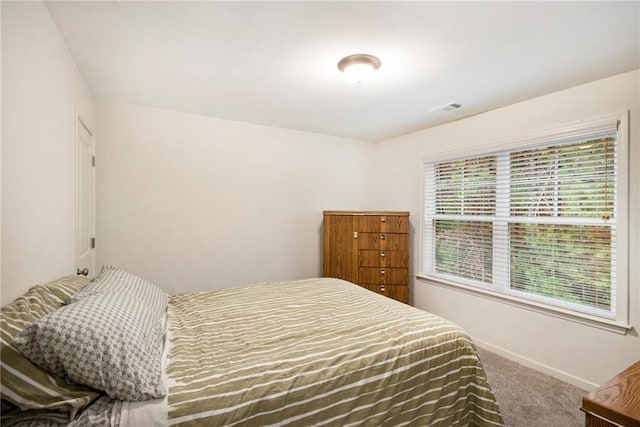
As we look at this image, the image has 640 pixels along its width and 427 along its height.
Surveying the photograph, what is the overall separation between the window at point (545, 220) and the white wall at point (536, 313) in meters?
0.11

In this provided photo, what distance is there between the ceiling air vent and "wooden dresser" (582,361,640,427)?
94.6 inches

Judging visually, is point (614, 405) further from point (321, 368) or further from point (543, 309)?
point (543, 309)

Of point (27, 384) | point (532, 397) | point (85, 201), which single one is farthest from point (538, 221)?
point (85, 201)

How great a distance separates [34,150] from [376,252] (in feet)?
9.92

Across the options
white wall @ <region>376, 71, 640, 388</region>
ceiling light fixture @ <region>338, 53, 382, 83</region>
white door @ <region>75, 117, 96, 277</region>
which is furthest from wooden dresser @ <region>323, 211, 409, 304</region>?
white door @ <region>75, 117, 96, 277</region>

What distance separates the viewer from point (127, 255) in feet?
9.28

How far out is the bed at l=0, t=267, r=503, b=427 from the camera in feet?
3.14

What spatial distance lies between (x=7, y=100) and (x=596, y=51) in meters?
3.10

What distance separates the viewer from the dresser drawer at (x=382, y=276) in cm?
349

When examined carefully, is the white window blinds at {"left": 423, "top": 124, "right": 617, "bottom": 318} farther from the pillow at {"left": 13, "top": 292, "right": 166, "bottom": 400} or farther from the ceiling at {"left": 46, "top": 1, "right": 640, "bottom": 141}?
the pillow at {"left": 13, "top": 292, "right": 166, "bottom": 400}

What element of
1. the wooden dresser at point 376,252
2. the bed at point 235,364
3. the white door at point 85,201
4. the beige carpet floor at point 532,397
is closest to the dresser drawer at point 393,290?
the wooden dresser at point 376,252

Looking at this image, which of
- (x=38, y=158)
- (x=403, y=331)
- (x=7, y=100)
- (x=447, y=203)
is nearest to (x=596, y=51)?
(x=447, y=203)

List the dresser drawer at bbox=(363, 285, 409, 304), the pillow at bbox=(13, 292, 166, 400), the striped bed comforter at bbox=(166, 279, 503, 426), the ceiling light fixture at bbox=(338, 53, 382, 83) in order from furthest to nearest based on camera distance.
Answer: the dresser drawer at bbox=(363, 285, 409, 304) → the ceiling light fixture at bbox=(338, 53, 382, 83) → the striped bed comforter at bbox=(166, 279, 503, 426) → the pillow at bbox=(13, 292, 166, 400)

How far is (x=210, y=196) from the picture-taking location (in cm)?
321
